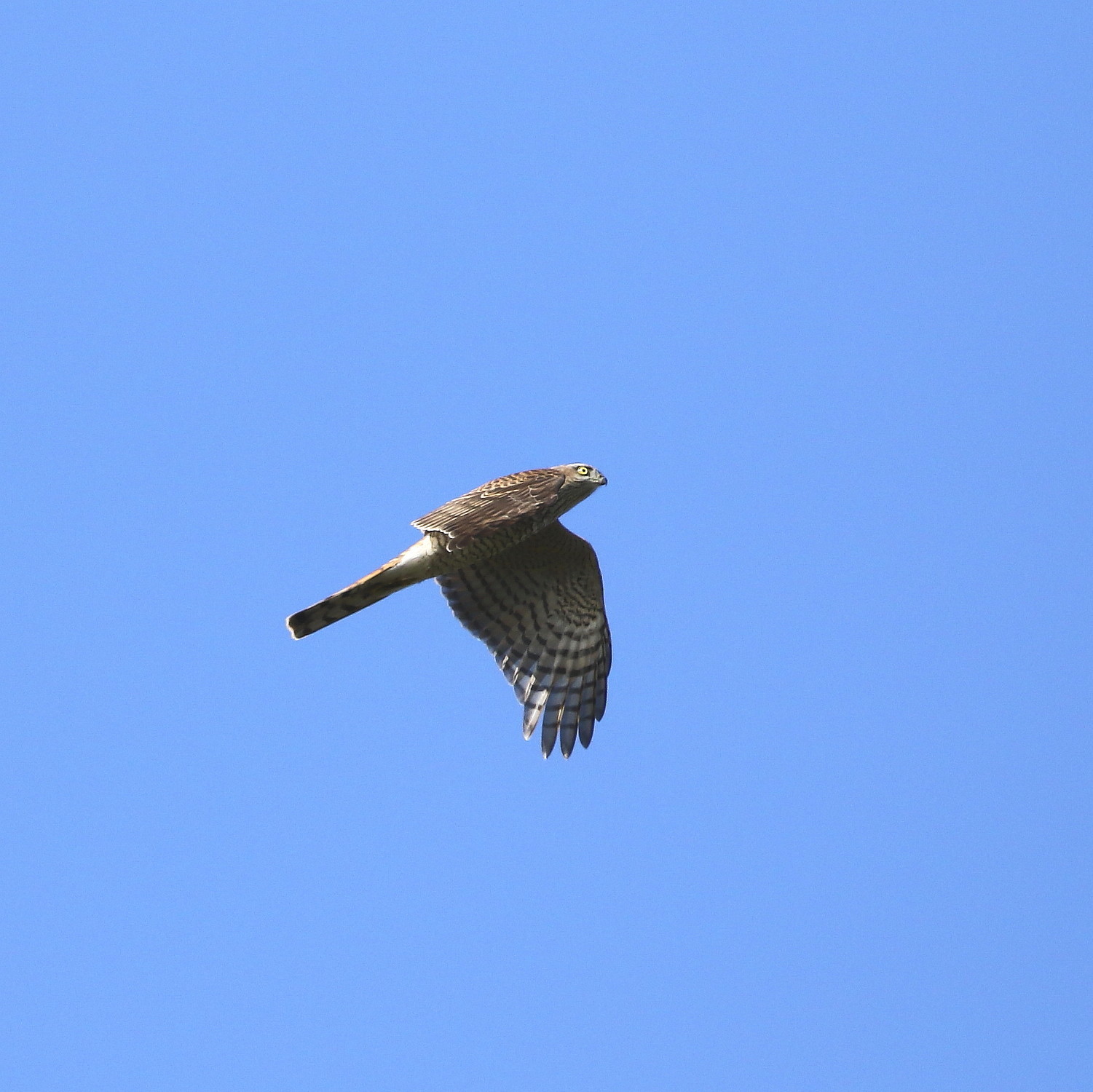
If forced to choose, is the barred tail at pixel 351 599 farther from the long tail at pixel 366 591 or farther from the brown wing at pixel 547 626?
the brown wing at pixel 547 626

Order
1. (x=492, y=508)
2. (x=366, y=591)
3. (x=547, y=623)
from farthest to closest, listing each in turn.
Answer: (x=547, y=623), (x=366, y=591), (x=492, y=508)

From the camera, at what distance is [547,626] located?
14.5 m

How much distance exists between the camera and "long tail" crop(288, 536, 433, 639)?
12.9 metres

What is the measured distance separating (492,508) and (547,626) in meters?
2.14

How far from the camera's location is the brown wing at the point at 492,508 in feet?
41.3

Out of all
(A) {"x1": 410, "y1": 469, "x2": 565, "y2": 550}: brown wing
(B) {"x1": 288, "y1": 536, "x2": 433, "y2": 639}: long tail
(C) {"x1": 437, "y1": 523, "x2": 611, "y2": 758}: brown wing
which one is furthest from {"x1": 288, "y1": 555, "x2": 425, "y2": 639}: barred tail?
(C) {"x1": 437, "y1": 523, "x2": 611, "y2": 758}: brown wing

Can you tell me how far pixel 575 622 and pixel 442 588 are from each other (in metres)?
1.26

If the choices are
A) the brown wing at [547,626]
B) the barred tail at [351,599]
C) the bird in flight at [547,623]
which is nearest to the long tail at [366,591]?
the barred tail at [351,599]

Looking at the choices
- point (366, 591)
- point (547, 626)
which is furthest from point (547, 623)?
point (366, 591)

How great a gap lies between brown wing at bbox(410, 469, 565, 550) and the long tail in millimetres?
349

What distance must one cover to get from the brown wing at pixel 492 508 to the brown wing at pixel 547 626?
1.38 meters

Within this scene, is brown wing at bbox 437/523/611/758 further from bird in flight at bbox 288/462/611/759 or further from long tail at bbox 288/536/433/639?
long tail at bbox 288/536/433/639

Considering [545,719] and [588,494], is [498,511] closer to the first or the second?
[588,494]

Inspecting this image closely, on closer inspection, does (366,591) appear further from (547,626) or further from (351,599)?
(547,626)
